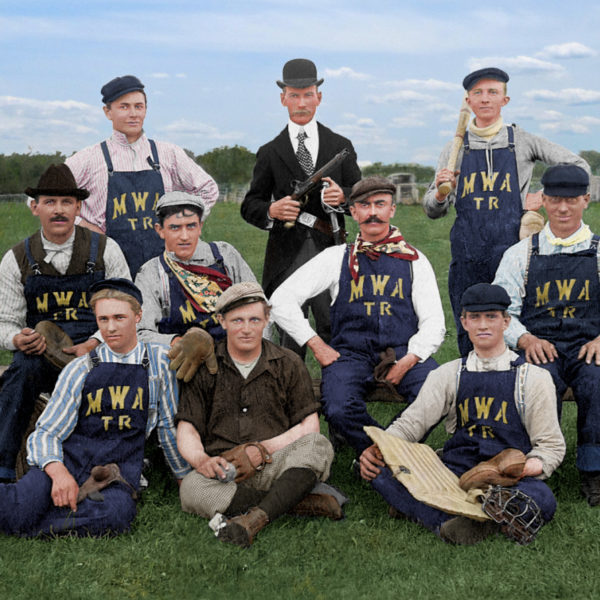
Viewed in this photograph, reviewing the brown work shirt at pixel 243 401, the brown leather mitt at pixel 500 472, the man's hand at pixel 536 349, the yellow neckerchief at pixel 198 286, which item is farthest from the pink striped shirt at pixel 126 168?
the brown leather mitt at pixel 500 472

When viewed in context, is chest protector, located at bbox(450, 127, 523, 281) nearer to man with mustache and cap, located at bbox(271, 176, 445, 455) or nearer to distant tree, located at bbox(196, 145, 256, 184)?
man with mustache and cap, located at bbox(271, 176, 445, 455)

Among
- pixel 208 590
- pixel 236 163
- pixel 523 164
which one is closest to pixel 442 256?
pixel 523 164

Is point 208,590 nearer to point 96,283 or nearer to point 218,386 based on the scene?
point 218,386

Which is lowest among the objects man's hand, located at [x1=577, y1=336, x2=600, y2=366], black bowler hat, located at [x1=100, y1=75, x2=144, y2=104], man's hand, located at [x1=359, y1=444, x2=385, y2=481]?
man's hand, located at [x1=359, y1=444, x2=385, y2=481]

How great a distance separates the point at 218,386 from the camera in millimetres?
4660

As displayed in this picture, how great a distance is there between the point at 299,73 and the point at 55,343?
2.37m

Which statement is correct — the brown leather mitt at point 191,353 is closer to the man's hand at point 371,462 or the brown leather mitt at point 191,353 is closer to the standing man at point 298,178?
the man's hand at point 371,462

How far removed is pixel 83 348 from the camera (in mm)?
4840

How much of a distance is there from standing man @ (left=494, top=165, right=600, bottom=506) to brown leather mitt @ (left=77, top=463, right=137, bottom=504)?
7.62ft

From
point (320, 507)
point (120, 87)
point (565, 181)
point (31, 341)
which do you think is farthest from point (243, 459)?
point (120, 87)

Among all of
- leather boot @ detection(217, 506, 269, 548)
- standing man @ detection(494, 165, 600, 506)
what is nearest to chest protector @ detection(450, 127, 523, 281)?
standing man @ detection(494, 165, 600, 506)

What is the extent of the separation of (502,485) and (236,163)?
30.0m

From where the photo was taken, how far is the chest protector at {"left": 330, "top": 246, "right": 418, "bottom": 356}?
4996 millimetres

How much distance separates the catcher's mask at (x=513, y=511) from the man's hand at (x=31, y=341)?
262 centimetres
